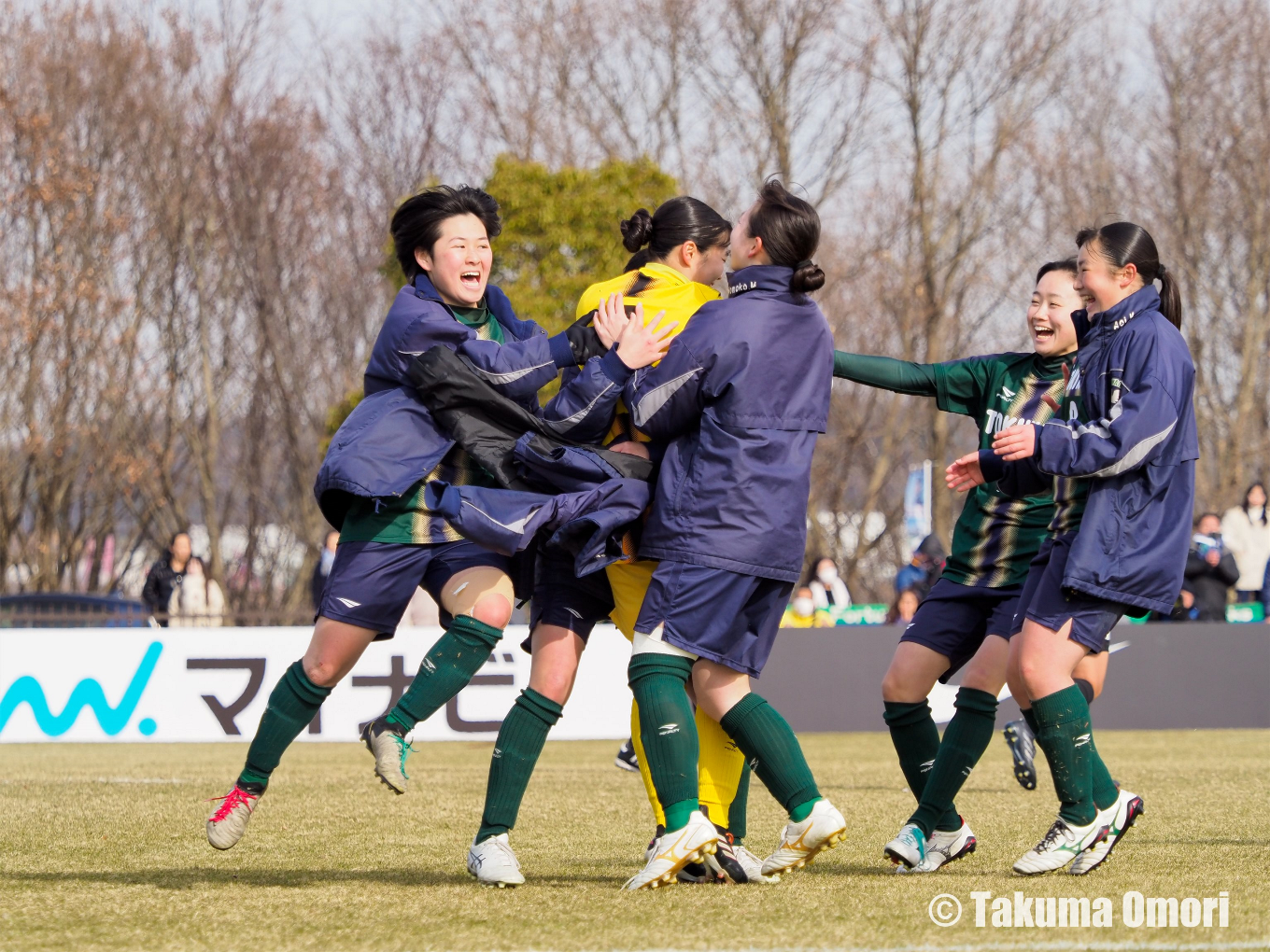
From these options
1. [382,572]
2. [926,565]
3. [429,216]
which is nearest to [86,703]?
[926,565]

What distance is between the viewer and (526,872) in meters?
4.77

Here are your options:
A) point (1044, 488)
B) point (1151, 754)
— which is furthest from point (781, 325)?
point (1151, 754)

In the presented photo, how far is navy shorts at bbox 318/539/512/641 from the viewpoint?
450 centimetres

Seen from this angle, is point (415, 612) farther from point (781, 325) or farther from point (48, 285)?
point (48, 285)

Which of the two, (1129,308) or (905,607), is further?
(905,607)

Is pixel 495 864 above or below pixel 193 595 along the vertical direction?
above

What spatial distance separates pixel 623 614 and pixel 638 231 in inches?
43.3

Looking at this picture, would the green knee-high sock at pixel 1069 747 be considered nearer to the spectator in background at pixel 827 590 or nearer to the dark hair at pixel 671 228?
the dark hair at pixel 671 228

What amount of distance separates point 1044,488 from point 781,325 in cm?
104

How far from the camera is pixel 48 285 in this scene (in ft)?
76.6

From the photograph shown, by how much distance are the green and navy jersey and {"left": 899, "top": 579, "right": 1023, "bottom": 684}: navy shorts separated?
1461 mm

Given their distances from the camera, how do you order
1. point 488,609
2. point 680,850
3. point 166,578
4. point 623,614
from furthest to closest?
point 166,578
point 623,614
point 488,609
point 680,850

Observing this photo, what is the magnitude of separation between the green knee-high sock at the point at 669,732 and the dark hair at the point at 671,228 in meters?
1.21

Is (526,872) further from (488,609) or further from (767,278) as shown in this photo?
(767,278)
